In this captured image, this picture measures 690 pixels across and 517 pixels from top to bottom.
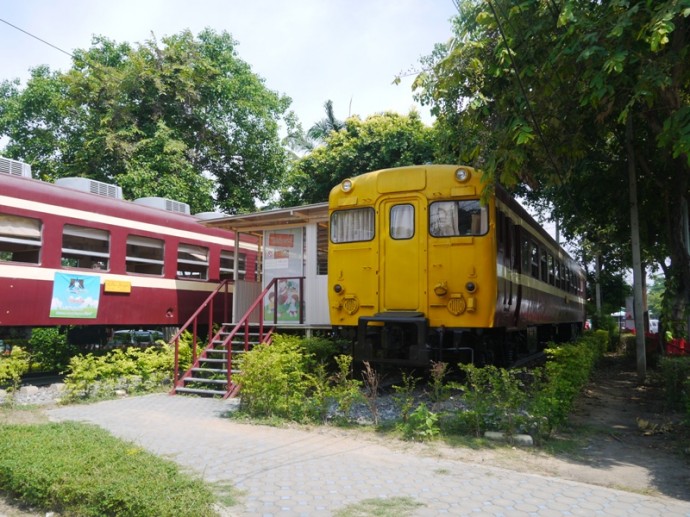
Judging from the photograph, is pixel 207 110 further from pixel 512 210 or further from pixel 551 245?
pixel 512 210

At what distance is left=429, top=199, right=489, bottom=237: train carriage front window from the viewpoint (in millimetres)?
8953

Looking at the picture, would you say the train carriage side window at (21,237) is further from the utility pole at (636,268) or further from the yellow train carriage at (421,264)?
the utility pole at (636,268)

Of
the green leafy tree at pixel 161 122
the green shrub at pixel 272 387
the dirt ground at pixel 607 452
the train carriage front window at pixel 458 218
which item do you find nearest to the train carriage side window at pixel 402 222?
the train carriage front window at pixel 458 218

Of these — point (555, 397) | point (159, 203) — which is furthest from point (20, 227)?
point (555, 397)

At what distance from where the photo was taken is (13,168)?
1022cm

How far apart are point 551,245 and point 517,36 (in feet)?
26.1

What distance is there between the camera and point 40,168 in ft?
79.1

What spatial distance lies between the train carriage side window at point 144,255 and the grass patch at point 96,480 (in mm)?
6955

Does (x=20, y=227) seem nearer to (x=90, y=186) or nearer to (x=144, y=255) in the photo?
(x=90, y=186)

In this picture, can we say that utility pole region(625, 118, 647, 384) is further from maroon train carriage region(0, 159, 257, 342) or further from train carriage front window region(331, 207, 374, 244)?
maroon train carriage region(0, 159, 257, 342)

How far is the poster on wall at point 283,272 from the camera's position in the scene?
11961 mm

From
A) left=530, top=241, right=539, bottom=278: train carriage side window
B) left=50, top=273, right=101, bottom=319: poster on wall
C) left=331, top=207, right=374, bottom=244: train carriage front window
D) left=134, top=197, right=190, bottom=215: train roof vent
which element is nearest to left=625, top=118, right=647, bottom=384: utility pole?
left=530, top=241, right=539, bottom=278: train carriage side window

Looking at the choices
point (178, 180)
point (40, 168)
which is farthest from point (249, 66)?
point (40, 168)

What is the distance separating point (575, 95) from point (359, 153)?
15.0m
